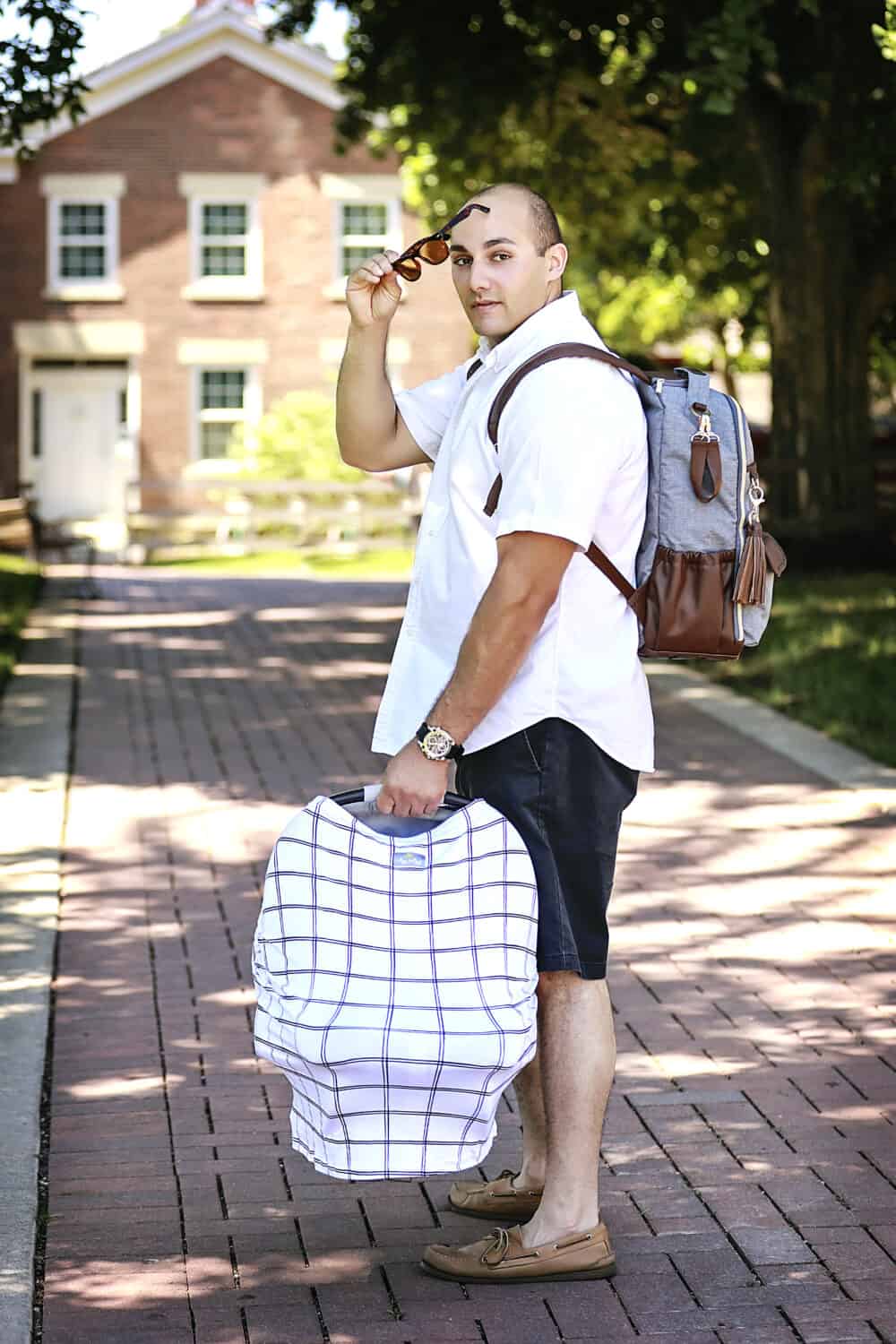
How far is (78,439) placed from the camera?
30844 millimetres

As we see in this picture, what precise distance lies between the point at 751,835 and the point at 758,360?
3235 cm

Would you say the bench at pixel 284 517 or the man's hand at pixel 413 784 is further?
the bench at pixel 284 517

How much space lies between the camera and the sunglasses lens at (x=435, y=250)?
147 inches

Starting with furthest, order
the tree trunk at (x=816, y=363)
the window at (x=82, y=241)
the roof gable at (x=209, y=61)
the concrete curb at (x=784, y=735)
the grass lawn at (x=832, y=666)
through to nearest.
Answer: the window at (x=82, y=241), the roof gable at (x=209, y=61), the tree trunk at (x=816, y=363), the grass lawn at (x=832, y=666), the concrete curb at (x=784, y=735)

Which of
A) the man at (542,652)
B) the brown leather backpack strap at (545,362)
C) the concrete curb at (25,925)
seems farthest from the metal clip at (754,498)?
the concrete curb at (25,925)

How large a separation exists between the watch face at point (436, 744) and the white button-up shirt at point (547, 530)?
91 millimetres

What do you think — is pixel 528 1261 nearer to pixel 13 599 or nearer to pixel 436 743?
pixel 436 743

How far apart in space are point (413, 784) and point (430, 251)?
1.03 meters

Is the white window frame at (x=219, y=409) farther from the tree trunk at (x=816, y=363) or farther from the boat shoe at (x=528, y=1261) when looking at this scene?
the boat shoe at (x=528, y=1261)

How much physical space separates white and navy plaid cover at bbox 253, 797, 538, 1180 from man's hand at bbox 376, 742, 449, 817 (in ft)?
0.25

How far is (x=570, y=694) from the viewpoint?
361 centimetres

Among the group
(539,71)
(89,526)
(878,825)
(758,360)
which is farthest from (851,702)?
(758,360)

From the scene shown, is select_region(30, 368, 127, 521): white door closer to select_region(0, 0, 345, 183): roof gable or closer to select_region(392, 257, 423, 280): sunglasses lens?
select_region(0, 0, 345, 183): roof gable

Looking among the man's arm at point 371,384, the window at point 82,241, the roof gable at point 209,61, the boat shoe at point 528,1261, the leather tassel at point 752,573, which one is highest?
the roof gable at point 209,61
